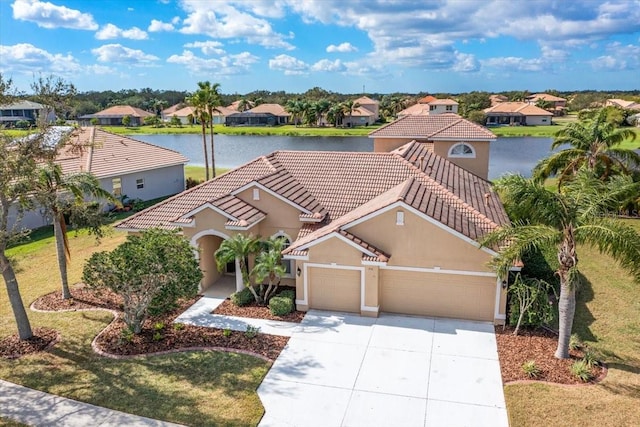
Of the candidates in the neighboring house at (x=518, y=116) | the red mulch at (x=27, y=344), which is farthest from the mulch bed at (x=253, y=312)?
the neighboring house at (x=518, y=116)

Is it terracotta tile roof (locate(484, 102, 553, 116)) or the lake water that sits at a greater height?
terracotta tile roof (locate(484, 102, 553, 116))

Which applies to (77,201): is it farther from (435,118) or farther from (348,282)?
(435,118)

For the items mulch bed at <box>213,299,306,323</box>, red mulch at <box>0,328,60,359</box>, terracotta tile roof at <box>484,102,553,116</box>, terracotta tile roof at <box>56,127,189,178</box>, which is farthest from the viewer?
terracotta tile roof at <box>484,102,553,116</box>

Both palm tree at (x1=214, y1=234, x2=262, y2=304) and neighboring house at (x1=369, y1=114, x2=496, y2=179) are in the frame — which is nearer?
palm tree at (x1=214, y1=234, x2=262, y2=304)

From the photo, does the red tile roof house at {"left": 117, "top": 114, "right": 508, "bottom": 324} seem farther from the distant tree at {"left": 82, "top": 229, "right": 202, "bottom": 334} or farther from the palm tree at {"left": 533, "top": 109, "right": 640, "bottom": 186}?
the palm tree at {"left": 533, "top": 109, "right": 640, "bottom": 186}

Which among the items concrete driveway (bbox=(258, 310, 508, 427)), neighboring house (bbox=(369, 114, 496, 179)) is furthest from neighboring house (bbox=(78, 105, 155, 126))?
concrete driveway (bbox=(258, 310, 508, 427))

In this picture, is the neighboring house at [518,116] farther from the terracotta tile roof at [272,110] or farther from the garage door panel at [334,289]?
the garage door panel at [334,289]
